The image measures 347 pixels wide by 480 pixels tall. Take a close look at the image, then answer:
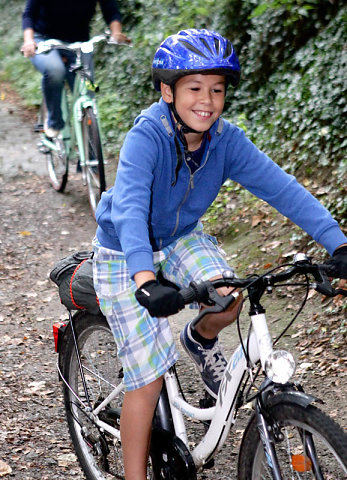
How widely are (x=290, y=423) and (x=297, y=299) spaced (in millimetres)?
3188

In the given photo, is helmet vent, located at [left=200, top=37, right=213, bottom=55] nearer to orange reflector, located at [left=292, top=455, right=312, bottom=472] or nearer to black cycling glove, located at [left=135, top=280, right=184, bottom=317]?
black cycling glove, located at [left=135, top=280, right=184, bottom=317]

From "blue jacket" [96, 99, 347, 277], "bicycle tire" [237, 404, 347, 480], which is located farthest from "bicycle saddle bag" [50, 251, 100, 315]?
"bicycle tire" [237, 404, 347, 480]

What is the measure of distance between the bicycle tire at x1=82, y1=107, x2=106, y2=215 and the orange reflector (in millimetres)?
5357

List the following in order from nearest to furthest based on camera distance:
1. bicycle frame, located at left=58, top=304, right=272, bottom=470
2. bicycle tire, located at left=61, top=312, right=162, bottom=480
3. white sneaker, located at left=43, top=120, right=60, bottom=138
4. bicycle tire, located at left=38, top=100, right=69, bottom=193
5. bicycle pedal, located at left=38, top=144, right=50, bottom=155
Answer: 1. bicycle frame, located at left=58, top=304, right=272, bottom=470
2. bicycle tire, located at left=61, top=312, right=162, bottom=480
3. white sneaker, located at left=43, top=120, right=60, bottom=138
4. bicycle tire, located at left=38, top=100, right=69, bottom=193
5. bicycle pedal, located at left=38, top=144, right=50, bottom=155

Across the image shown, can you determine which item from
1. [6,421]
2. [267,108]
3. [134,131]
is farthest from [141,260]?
[267,108]

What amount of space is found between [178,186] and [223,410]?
3.20ft

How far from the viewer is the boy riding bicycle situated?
299cm

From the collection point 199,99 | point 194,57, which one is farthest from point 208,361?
point 194,57

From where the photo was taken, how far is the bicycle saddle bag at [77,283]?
134 inches

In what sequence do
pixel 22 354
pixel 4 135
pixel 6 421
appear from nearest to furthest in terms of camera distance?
pixel 6 421 < pixel 22 354 < pixel 4 135

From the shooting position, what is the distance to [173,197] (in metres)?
3.18

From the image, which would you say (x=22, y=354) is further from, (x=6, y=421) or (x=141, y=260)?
(x=141, y=260)

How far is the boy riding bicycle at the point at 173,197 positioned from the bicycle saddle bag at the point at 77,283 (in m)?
0.12

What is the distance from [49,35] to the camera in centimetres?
794
